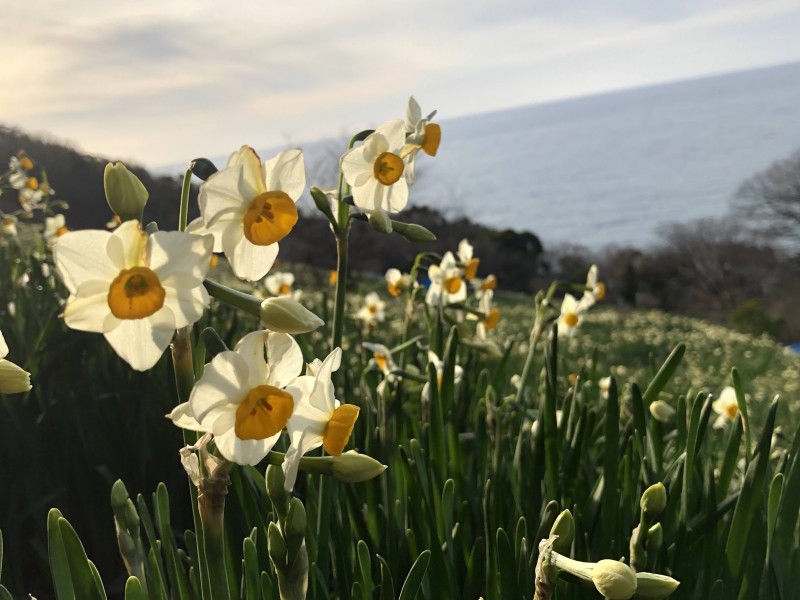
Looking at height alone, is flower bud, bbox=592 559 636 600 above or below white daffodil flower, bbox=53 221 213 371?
below

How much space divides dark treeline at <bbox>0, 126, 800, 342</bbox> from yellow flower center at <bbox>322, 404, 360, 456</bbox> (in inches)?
554

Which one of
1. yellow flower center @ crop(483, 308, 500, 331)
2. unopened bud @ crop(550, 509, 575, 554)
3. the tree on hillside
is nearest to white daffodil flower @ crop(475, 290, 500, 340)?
yellow flower center @ crop(483, 308, 500, 331)

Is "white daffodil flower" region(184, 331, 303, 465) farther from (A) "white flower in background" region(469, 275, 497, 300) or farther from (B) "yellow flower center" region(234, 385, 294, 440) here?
(A) "white flower in background" region(469, 275, 497, 300)

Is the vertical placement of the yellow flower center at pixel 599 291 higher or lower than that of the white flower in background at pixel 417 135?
lower

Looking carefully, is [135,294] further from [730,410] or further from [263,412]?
[730,410]

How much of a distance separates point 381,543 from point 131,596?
2.21ft

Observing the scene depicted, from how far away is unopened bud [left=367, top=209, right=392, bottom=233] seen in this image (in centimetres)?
108

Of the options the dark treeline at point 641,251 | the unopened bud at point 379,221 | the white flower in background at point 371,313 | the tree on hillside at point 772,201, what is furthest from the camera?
the tree on hillside at point 772,201

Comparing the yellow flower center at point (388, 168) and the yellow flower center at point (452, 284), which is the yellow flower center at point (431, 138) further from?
the yellow flower center at point (452, 284)

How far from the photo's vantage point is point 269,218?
72 centimetres

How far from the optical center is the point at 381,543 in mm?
1370

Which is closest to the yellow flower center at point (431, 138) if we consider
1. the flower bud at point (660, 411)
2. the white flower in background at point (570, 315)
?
the flower bud at point (660, 411)

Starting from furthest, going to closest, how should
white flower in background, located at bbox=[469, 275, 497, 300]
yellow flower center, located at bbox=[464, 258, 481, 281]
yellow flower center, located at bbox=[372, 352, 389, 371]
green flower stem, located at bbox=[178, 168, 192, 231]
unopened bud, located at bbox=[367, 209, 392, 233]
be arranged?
1. white flower in background, located at bbox=[469, 275, 497, 300]
2. yellow flower center, located at bbox=[464, 258, 481, 281]
3. yellow flower center, located at bbox=[372, 352, 389, 371]
4. unopened bud, located at bbox=[367, 209, 392, 233]
5. green flower stem, located at bbox=[178, 168, 192, 231]

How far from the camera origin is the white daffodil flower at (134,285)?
23.4 inches
